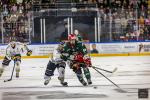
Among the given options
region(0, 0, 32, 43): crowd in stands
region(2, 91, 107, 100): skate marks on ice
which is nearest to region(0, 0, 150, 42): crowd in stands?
region(0, 0, 32, 43): crowd in stands

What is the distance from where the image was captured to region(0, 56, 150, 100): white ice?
11281 mm

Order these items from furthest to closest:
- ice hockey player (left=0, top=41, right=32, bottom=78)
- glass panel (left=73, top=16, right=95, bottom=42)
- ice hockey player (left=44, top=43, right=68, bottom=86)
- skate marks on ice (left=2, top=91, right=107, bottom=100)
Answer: glass panel (left=73, top=16, right=95, bottom=42) < ice hockey player (left=0, top=41, right=32, bottom=78) < ice hockey player (left=44, top=43, right=68, bottom=86) < skate marks on ice (left=2, top=91, right=107, bottom=100)

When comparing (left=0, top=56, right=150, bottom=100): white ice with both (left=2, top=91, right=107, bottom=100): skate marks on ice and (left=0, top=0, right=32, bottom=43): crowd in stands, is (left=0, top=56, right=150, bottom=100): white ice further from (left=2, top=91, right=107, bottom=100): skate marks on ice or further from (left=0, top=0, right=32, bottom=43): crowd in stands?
(left=0, top=0, right=32, bottom=43): crowd in stands

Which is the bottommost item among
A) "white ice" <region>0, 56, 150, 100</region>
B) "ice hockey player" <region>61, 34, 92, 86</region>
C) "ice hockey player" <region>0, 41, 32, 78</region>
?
"white ice" <region>0, 56, 150, 100</region>

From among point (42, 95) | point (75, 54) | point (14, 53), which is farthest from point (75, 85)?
point (14, 53)

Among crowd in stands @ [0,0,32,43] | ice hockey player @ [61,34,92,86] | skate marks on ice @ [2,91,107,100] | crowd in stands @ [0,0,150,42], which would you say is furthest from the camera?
crowd in stands @ [0,0,150,42]

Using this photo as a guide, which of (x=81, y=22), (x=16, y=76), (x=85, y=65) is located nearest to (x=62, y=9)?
(x=81, y=22)

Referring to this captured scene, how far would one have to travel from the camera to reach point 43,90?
41.5 feet

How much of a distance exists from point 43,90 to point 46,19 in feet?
36.6

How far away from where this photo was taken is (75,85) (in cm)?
1355

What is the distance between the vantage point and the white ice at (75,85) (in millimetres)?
11281

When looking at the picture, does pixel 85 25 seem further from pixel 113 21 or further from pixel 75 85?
pixel 75 85

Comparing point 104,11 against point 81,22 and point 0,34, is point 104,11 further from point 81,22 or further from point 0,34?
point 0,34

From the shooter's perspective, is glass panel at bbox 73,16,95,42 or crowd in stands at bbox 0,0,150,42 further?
glass panel at bbox 73,16,95,42
